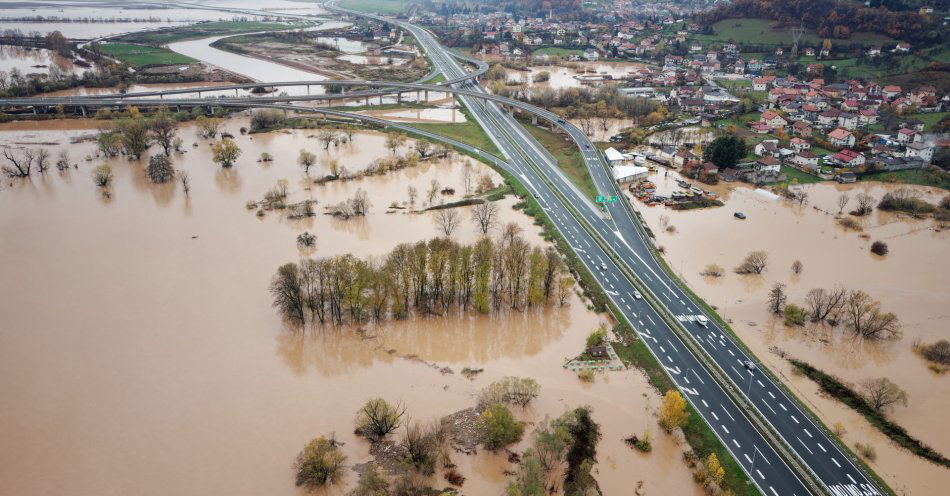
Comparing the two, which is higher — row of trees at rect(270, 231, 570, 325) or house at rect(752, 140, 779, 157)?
house at rect(752, 140, 779, 157)

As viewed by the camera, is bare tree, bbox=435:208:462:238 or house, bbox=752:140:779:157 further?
house, bbox=752:140:779:157

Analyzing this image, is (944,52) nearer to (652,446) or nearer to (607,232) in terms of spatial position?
(607,232)

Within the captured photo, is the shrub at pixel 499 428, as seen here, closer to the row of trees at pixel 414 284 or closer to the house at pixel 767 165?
the row of trees at pixel 414 284

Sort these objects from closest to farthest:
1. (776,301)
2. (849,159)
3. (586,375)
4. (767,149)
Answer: (586,375), (776,301), (849,159), (767,149)

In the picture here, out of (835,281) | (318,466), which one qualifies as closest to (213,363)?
(318,466)

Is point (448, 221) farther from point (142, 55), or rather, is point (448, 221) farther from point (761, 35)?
point (761, 35)

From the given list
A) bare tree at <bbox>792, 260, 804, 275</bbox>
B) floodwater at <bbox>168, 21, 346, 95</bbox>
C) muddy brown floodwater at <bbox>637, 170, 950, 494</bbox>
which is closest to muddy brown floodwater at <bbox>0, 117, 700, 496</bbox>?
muddy brown floodwater at <bbox>637, 170, 950, 494</bbox>

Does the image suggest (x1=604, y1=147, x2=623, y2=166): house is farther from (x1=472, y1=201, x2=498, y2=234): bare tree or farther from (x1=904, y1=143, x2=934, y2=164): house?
(x1=904, y1=143, x2=934, y2=164): house
